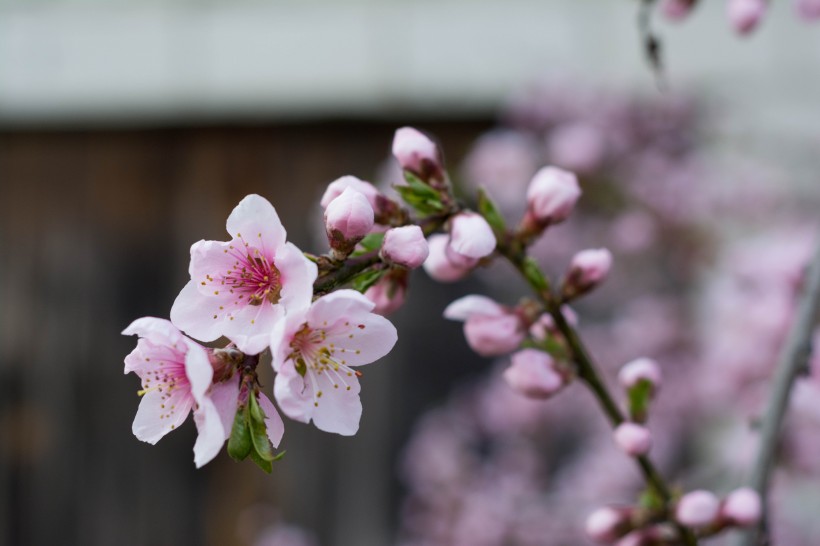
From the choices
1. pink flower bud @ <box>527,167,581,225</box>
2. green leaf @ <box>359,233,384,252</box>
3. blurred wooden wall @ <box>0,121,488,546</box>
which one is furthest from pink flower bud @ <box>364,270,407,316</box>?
blurred wooden wall @ <box>0,121,488,546</box>

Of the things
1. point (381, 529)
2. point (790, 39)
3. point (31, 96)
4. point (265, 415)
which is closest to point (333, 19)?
point (31, 96)

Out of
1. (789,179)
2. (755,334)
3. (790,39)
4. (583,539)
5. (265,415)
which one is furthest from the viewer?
(790,39)

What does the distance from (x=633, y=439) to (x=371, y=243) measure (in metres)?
0.36

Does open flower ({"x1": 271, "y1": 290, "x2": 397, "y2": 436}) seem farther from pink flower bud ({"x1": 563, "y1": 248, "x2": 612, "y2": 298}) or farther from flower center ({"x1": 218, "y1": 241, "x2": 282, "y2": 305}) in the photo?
pink flower bud ({"x1": 563, "y1": 248, "x2": 612, "y2": 298})

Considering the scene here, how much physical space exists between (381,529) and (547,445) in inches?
22.9

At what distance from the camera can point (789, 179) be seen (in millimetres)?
2488

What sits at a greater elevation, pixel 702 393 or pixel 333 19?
pixel 333 19

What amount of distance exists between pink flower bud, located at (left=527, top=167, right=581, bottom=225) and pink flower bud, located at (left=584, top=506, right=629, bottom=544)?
315mm

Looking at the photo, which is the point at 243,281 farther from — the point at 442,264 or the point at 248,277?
the point at 442,264

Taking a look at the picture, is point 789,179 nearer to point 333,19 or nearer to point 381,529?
point 333,19

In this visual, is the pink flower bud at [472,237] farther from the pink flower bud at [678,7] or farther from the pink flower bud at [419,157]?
the pink flower bud at [678,7]

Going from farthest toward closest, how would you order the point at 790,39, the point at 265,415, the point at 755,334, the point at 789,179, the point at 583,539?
the point at 790,39 < the point at 789,179 < the point at 583,539 < the point at 755,334 < the point at 265,415

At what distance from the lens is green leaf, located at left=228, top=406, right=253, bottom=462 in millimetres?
610

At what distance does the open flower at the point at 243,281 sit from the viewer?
2.09ft
